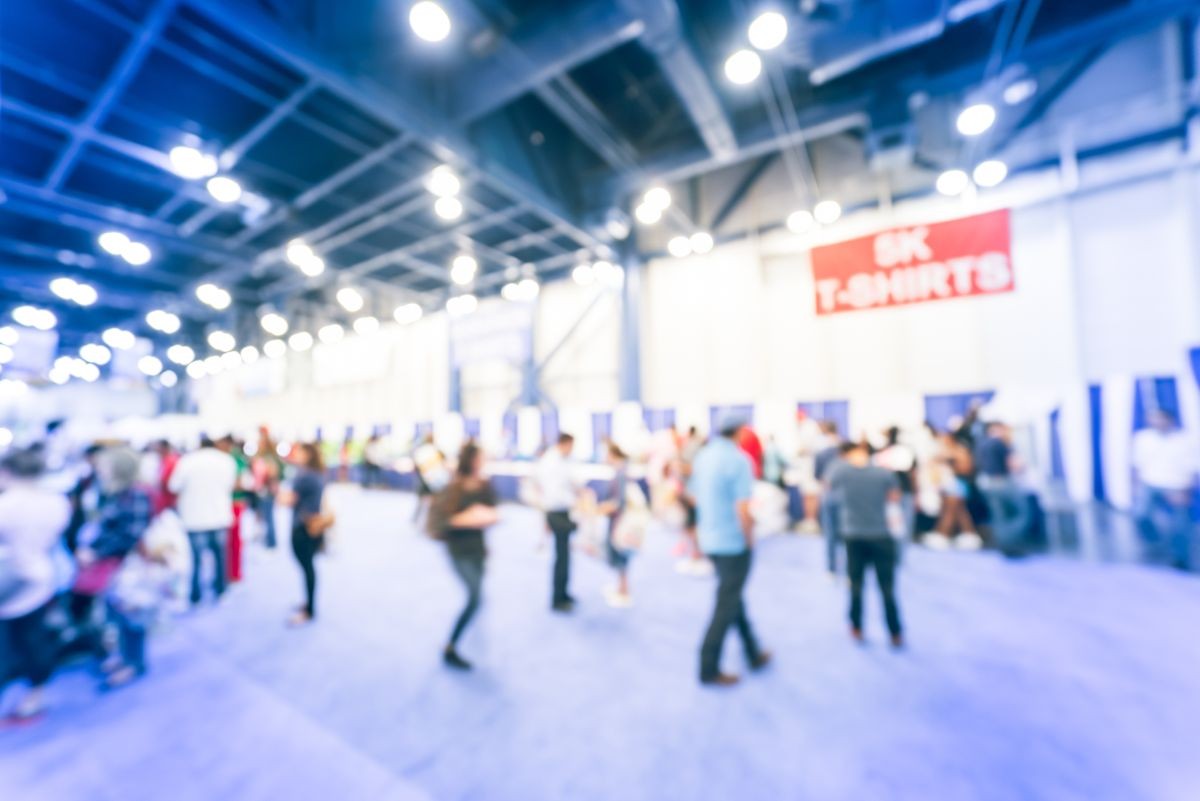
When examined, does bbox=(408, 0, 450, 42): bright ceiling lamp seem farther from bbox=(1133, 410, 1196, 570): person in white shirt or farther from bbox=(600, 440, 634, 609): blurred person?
bbox=(1133, 410, 1196, 570): person in white shirt

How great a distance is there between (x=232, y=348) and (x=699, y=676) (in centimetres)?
2015

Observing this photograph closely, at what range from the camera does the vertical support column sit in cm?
1031

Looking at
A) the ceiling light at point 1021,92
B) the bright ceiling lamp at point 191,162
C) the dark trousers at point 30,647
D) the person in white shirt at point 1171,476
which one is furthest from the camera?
the ceiling light at point 1021,92

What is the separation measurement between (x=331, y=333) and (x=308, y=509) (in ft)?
46.1

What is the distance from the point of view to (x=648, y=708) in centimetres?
280

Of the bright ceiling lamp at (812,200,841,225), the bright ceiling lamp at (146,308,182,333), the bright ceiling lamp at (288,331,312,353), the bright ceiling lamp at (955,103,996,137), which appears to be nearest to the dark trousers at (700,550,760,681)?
the bright ceiling lamp at (955,103,996,137)

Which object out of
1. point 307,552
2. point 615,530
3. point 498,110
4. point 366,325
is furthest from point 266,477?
point 366,325

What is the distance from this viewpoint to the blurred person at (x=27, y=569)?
265 cm

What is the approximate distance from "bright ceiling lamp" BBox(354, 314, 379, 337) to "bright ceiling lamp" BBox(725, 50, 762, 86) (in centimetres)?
1304

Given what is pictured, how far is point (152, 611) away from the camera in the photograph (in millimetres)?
3363

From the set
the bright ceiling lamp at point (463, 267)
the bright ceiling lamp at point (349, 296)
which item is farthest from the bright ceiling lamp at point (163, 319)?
the bright ceiling lamp at point (463, 267)

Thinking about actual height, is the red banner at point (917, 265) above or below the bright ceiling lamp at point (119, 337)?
below

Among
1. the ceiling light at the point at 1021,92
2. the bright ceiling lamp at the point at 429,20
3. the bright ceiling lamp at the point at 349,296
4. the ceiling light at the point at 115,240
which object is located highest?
the ceiling light at the point at 1021,92

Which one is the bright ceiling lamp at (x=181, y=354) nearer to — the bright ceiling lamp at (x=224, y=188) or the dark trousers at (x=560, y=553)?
the bright ceiling lamp at (x=224, y=188)
